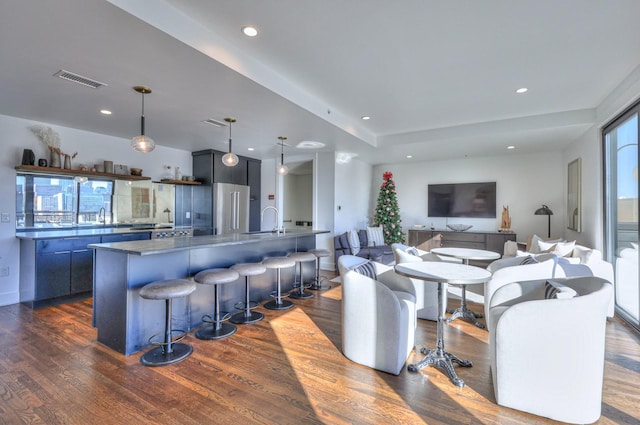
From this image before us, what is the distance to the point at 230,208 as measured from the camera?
688 centimetres

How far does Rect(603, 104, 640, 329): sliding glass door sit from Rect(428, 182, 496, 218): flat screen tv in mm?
2899

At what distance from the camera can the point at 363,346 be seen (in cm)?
261

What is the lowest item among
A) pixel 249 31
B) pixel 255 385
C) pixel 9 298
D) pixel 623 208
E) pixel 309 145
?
pixel 255 385

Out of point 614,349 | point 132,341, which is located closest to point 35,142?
point 132,341

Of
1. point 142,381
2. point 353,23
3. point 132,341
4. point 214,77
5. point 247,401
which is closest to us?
point 247,401

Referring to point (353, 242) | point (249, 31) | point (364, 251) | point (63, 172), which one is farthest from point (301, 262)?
point (63, 172)

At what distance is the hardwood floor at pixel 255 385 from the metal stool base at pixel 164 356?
0.21 ft

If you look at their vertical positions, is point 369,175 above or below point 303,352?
above

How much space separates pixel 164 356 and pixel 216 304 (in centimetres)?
67

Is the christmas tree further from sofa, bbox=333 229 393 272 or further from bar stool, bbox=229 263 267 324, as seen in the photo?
bar stool, bbox=229 263 267 324

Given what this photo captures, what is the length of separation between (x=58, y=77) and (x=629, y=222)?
633cm

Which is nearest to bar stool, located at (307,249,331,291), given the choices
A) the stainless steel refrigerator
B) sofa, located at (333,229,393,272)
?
sofa, located at (333,229,393,272)

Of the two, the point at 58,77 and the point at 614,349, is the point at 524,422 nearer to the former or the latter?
the point at 614,349

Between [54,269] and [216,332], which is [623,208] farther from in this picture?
[54,269]
